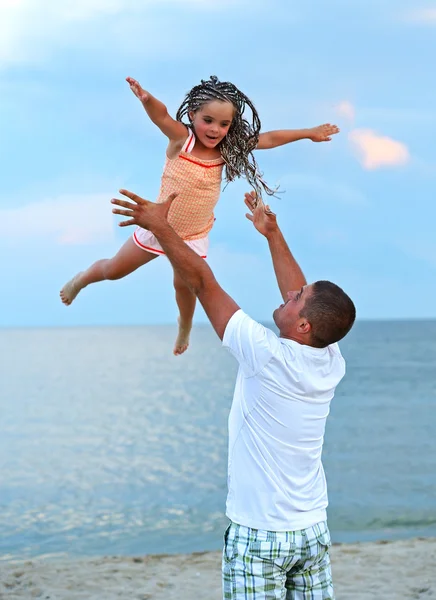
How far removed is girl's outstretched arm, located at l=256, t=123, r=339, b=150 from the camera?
15.4 ft

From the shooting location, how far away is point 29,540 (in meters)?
13.3

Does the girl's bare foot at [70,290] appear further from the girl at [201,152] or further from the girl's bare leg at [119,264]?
the girl at [201,152]

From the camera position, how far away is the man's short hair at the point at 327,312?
11.7ft

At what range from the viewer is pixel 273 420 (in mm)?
3621

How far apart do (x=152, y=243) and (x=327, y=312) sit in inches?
54.5

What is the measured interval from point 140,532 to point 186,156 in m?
10.5

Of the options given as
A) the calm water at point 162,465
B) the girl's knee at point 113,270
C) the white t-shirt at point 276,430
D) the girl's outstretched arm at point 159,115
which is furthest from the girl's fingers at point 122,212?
the calm water at point 162,465

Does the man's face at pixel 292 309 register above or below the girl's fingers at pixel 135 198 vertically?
below

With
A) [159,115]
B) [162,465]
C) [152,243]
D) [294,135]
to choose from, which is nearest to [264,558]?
[152,243]

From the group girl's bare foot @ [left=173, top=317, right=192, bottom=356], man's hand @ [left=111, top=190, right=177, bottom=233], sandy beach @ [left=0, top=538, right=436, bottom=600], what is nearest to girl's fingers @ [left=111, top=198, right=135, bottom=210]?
man's hand @ [left=111, top=190, right=177, bottom=233]

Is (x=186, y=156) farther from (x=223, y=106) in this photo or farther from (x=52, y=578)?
(x=52, y=578)

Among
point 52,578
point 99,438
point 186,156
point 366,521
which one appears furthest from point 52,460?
point 186,156

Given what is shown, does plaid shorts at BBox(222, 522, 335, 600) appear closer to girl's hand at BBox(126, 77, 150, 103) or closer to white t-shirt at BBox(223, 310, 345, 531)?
white t-shirt at BBox(223, 310, 345, 531)

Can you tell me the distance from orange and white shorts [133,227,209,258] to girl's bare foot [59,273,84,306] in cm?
74
